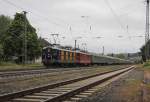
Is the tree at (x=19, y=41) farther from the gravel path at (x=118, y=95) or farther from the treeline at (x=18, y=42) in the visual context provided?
the gravel path at (x=118, y=95)

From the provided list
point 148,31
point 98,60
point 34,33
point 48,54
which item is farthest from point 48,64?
point 98,60

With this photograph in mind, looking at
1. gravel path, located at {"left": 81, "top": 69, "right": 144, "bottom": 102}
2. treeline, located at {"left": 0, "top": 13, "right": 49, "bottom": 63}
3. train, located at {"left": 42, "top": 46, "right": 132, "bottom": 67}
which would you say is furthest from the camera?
treeline, located at {"left": 0, "top": 13, "right": 49, "bottom": 63}

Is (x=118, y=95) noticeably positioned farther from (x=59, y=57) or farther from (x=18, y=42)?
(x=18, y=42)

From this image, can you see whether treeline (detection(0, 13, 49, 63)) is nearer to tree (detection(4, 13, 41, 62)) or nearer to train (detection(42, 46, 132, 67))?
tree (detection(4, 13, 41, 62))

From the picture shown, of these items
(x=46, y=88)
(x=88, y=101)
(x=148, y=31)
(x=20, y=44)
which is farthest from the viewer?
(x=20, y=44)

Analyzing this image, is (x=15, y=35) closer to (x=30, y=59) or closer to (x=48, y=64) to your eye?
(x=30, y=59)

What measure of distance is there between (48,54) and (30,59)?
23772 mm

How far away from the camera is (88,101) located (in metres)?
12.4

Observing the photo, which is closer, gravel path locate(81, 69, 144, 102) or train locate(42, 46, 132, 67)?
gravel path locate(81, 69, 144, 102)

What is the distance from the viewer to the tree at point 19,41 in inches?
2749

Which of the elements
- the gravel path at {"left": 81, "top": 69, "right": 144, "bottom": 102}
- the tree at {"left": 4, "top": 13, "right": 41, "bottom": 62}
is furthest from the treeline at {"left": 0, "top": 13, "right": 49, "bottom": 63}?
the gravel path at {"left": 81, "top": 69, "right": 144, "bottom": 102}

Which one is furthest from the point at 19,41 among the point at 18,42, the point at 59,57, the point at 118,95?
the point at 118,95

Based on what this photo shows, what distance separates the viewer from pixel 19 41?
70.2 m

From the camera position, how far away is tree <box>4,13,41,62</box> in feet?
229
